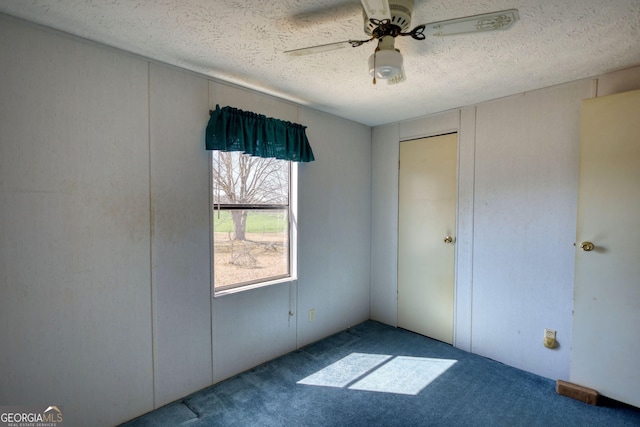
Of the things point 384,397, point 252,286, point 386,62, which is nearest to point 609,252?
point 384,397

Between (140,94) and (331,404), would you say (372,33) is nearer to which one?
(140,94)

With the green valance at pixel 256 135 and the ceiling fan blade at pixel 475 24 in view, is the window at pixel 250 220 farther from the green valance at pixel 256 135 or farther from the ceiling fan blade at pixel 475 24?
the ceiling fan blade at pixel 475 24

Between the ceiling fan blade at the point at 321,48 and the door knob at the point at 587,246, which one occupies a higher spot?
the ceiling fan blade at the point at 321,48

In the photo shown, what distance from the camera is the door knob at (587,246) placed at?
217 centimetres

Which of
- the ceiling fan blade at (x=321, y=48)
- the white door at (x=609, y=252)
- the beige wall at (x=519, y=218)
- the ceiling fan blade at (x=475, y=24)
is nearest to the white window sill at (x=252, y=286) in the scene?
the beige wall at (x=519, y=218)

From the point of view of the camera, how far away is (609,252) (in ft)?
6.95

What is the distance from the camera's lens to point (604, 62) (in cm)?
204

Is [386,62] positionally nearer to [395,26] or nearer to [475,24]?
[395,26]

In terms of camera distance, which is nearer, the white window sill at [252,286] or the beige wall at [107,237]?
the beige wall at [107,237]

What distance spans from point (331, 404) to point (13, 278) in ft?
6.75

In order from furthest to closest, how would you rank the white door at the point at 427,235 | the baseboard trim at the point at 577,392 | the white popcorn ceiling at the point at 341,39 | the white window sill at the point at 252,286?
the white door at the point at 427,235
the white window sill at the point at 252,286
the baseboard trim at the point at 577,392
the white popcorn ceiling at the point at 341,39

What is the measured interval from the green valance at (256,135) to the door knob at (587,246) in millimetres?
2251

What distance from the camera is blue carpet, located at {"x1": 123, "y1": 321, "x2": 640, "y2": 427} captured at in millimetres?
1997

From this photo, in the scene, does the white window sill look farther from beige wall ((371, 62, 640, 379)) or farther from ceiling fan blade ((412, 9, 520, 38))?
ceiling fan blade ((412, 9, 520, 38))
